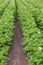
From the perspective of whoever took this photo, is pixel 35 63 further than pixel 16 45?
No

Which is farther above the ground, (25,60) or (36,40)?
(36,40)

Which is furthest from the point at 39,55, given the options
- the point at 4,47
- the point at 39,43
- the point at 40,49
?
the point at 4,47

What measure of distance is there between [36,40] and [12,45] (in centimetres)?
231

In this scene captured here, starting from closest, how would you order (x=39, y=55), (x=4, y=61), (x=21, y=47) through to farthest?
(x=39, y=55), (x=4, y=61), (x=21, y=47)

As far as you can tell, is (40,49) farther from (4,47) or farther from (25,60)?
(4,47)

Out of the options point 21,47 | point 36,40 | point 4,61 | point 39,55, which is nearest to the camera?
point 39,55

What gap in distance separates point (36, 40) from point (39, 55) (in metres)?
1.68

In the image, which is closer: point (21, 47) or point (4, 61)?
point (4, 61)

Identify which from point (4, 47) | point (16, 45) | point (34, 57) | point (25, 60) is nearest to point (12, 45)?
point (16, 45)

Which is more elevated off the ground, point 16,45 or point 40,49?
point 40,49

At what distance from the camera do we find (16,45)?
13.1 m

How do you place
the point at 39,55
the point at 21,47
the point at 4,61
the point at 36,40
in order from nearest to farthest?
the point at 39,55 < the point at 4,61 < the point at 36,40 < the point at 21,47

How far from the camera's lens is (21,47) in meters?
12.6

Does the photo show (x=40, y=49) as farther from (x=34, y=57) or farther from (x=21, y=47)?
(x=21, y=47)
